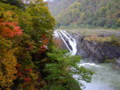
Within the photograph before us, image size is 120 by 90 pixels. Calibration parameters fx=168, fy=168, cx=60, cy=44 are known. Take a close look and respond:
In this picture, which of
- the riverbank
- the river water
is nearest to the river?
the river water

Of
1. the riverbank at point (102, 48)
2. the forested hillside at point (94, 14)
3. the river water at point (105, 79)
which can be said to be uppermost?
the forested hillside at point (94, 14)

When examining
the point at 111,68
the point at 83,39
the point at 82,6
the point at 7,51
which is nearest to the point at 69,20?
the point at 82,6

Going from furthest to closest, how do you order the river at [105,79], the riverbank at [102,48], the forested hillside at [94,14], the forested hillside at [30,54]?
the forested hillside at [94,14] < the riverbank at [102,48] < the river at [105,79] < the forested hillside at [30,54]

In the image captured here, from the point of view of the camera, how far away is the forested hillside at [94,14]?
4419 cm

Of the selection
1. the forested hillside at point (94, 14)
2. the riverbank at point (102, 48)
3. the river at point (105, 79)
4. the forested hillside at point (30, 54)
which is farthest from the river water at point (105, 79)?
the forested hillside at point (94, 14)

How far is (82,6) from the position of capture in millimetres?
60156

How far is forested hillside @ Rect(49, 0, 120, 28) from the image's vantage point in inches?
1740

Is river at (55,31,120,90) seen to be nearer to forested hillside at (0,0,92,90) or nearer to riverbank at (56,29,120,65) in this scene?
riverbank at (56,29,120,65)

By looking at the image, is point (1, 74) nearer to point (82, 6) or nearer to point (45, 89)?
point (45, 89)

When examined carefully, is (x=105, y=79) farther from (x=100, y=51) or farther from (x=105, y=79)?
(x=100, y=51)

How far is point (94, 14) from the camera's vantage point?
51.3 metres

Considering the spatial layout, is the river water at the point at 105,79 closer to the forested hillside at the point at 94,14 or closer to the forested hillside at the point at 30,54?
the forested hillside at the point at 30,54

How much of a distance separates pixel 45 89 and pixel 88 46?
1659 centimetres

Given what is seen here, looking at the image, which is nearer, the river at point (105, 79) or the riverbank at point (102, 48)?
the river at point (105, 79)
